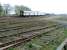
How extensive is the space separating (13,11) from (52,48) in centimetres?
3754

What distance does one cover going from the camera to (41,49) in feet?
20.8

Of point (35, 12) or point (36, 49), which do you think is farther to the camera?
point (35, 12)

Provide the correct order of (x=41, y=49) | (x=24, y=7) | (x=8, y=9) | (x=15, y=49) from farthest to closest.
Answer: (x=24, y=7), (x=8, y=9), (x=41, y=49), (x=15, y=49)

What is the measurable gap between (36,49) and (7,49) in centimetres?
93

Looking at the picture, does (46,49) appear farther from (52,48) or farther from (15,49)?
(15,49)

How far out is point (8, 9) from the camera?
139ft

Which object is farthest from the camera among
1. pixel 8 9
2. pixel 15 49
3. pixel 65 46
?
pixel 8 9

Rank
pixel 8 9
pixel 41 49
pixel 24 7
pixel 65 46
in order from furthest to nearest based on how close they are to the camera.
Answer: pixel 24 7 → pixel 8 9 → pixel 41 49 → pixel 65 46

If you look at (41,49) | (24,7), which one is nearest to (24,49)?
(41,49)

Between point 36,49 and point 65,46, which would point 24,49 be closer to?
point 36,49

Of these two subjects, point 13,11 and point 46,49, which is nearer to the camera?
point 46,49

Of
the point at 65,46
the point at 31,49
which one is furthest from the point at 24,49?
the point at 65,46

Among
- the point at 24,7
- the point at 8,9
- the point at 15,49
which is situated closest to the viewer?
the point at 15,49

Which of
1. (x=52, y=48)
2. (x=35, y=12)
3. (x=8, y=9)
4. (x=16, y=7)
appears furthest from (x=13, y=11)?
(x=52, y=48)
